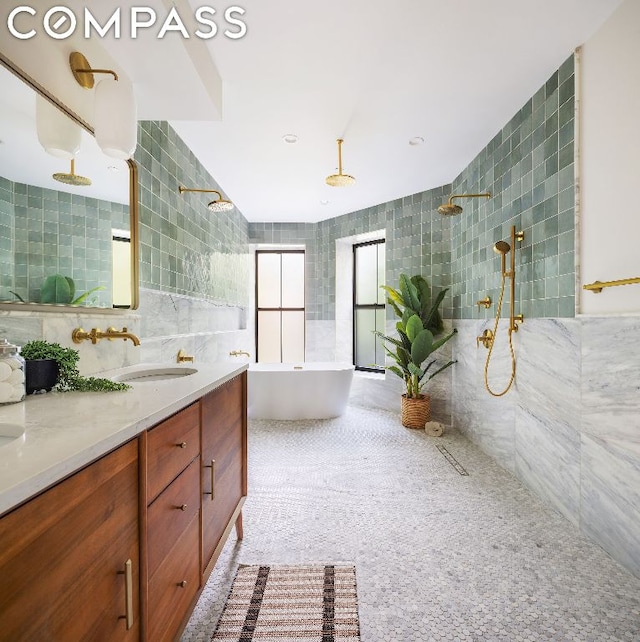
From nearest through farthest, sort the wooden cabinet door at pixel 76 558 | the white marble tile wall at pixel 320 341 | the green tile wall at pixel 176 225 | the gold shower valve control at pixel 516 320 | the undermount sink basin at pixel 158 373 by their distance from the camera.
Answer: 1. the wooden cabinet door at pixel 76 558
2. the undermount sink basin at pixel 158 373
3. the green tile wall at pixel 176 225
4. the gold shower valve control at pixel 516 320
5. the white marble tile wall at pixel 320 341

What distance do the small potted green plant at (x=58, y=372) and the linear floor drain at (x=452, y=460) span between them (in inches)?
92.6

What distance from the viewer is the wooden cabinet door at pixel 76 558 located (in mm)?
543

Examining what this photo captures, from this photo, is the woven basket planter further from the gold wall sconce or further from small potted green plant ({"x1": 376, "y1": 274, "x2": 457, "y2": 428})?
the gold wall sconce

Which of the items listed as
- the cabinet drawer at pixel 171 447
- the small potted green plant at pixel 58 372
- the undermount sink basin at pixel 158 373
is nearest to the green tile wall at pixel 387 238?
the undermount sink basin at pixel 158 373

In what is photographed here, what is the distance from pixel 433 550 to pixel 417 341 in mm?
2099

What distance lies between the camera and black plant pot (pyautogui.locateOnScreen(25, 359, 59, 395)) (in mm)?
1158

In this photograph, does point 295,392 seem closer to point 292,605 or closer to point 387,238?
point 387,238

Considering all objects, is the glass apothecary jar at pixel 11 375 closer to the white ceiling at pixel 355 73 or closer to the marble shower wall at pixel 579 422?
the white ceiling at pixel 355 73

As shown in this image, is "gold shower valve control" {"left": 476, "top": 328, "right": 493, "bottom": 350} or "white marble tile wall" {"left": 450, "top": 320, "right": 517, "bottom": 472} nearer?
"white marble tile wall" {"left": 450, "top": 320, "right": 517, "bottom": 472}

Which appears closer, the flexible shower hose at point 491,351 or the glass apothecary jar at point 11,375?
the glass apothecary jar at point 11,375

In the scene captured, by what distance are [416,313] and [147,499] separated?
338 cm

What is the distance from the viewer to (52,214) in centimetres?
139

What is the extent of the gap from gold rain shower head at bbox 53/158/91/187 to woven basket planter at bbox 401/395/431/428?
127 inches

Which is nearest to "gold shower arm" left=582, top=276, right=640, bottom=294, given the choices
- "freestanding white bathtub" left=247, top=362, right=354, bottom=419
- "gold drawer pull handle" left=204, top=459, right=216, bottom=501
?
"gold drawer pull handle" left=204, top=459, right=216, bottom=501
